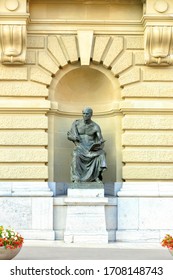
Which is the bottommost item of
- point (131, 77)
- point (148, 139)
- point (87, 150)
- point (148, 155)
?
point (148, 155)

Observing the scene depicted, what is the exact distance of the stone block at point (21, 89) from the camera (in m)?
16.8

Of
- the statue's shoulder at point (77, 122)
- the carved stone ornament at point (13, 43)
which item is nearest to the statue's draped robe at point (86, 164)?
the statue's shoulder at point (77, 122)

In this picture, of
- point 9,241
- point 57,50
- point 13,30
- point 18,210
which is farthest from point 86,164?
point 9,241

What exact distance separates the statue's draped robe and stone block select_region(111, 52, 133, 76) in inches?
85.3

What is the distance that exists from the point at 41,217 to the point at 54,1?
596 cm

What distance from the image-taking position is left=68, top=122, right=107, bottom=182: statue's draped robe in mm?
16469

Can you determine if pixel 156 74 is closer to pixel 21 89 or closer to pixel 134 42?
pixel 134 42

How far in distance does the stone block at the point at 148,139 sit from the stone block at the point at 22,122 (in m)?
2.29

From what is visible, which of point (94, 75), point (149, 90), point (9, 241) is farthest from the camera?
point (94, 75)

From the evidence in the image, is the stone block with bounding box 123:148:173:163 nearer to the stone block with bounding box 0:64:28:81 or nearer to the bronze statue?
the bronze statue

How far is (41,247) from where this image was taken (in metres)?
15.3

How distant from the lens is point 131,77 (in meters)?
17.0

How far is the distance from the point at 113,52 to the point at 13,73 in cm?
281
